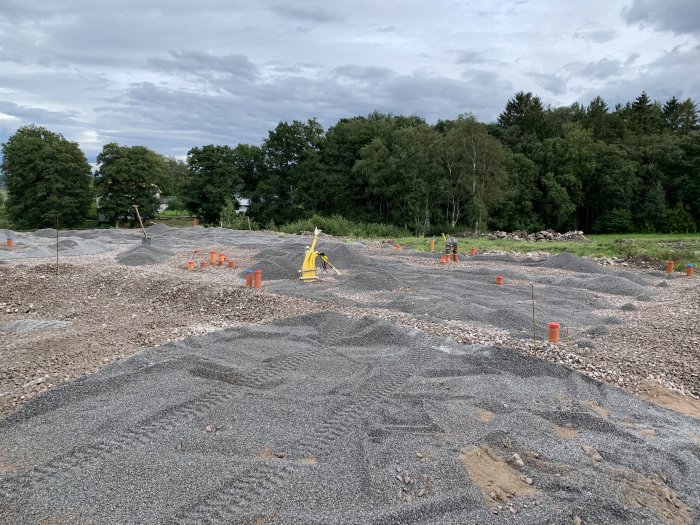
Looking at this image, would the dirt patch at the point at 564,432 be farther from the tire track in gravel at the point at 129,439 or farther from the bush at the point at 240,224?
the bush at the point at 240,224

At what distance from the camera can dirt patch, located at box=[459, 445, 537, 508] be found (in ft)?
10.7

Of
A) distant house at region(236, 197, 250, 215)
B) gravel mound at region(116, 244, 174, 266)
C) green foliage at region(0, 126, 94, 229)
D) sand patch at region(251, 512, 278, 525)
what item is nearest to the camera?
sand patch at region(251, 512, 278, 525)

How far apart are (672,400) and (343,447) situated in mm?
3587

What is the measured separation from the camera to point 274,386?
16.6 feet

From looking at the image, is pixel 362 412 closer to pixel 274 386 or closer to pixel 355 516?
pixel 274 386

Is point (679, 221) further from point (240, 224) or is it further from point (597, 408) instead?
point (597, 408)

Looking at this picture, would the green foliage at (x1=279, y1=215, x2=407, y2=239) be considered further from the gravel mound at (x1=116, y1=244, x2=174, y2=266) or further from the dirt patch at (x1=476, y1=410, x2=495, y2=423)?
the dirt patch at (x1=476, y1=410, x2=495, y2=423)

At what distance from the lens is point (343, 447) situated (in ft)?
12.6

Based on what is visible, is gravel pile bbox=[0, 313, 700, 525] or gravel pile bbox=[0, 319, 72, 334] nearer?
gravel pile bbox=[0, 313, 700, 525]

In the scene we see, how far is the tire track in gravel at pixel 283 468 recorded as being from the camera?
3.05m

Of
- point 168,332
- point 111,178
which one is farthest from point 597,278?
point 111,178

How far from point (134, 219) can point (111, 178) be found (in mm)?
3824

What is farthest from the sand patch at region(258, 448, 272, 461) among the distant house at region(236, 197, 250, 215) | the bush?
the distant house at region(236, 197, 250, 215)

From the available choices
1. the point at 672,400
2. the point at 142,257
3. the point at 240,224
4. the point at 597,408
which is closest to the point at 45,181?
the point at 240,224
